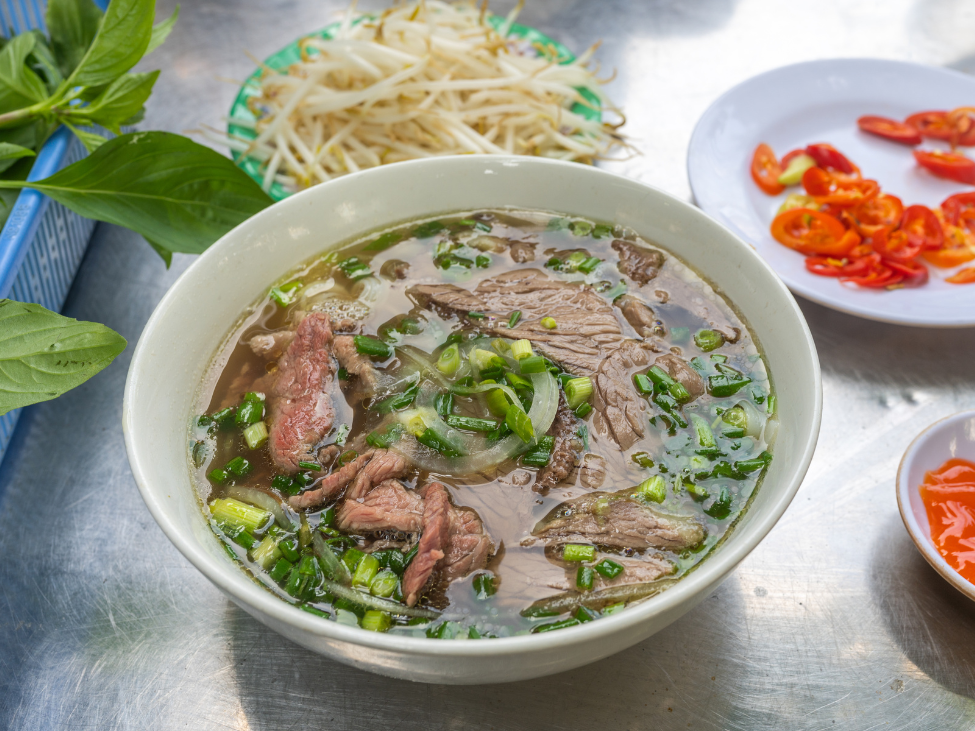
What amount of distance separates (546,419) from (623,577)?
54 cm

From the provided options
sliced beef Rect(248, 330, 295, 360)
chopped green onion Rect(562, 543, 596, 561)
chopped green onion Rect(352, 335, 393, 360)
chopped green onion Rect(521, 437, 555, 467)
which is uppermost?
sliced beef Rect(248, 330, 295, 360)

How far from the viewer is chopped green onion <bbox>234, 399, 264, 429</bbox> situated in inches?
89.4

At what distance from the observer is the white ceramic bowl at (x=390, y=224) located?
5.06 feet

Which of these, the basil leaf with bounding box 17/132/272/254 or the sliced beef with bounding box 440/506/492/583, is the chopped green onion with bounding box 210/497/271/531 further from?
the basil leaf with bounding box 17/132/272/254

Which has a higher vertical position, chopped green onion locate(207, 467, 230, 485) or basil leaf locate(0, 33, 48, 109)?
basil leaf locate(0, 33, 48, 109)

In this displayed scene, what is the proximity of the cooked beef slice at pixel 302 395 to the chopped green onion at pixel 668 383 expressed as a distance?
108 centimetres

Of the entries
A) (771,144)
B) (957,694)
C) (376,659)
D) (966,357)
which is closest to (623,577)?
(376,659)

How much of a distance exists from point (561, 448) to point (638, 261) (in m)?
0.88

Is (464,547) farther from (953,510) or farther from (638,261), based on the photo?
(953,510)

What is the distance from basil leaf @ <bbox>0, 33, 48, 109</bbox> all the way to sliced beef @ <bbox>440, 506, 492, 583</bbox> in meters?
2.85

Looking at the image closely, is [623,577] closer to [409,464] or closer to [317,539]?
[409,464]

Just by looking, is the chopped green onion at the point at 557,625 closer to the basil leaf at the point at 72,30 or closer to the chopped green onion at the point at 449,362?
the chopped green onion at the point at 449,362

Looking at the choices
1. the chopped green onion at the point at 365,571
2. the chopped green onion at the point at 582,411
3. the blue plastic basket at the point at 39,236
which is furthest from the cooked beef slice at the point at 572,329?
the blue plastic basket at the point at 39,236

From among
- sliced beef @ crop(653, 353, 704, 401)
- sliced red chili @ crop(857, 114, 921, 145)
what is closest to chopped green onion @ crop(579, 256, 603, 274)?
sliced beef @ crop(653, 353, 704, 401)
